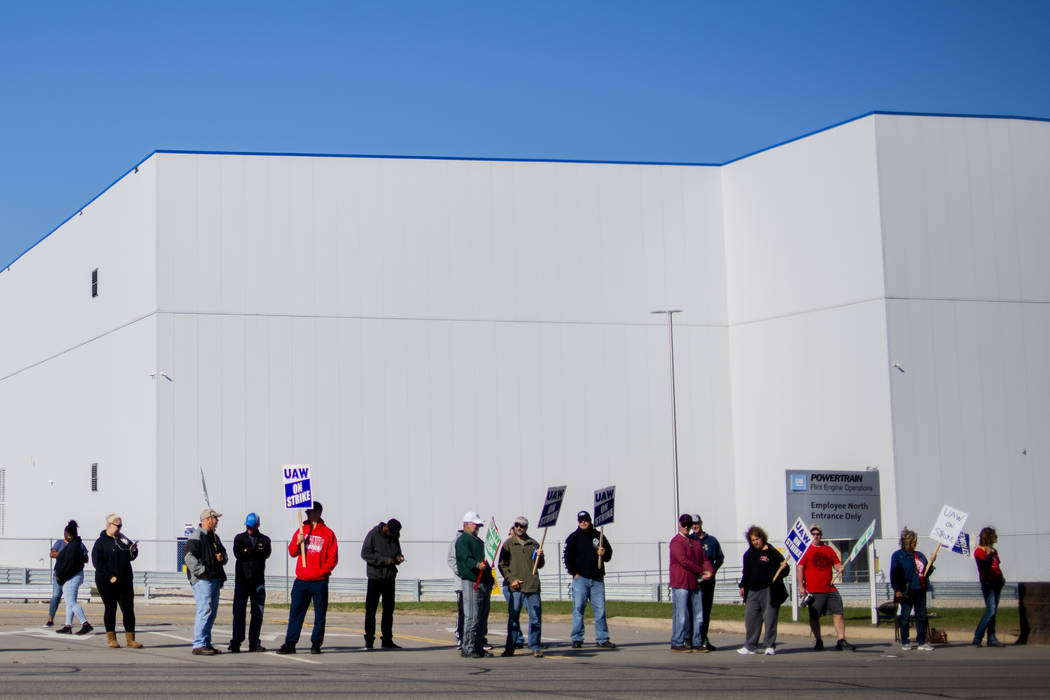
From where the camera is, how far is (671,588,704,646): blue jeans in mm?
19562

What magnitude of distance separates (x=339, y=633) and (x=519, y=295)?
2223cm

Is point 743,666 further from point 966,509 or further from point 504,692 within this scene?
point 966,509

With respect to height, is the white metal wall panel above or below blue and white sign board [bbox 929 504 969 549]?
above

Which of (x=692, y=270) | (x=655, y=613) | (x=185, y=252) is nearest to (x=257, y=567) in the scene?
(x=655, y=613)

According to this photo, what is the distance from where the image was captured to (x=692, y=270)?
46219 mm

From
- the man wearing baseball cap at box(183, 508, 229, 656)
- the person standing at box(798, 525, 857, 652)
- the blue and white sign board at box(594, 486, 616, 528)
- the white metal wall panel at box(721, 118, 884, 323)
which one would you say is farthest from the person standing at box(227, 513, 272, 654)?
the white metal wall panel at box(721, 118, 884, 323)

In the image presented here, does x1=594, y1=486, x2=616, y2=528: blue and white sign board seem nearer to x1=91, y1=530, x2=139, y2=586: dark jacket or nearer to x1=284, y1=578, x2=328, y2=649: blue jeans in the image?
x1=284, y1=578, x2=328, y2=649: blue jeans

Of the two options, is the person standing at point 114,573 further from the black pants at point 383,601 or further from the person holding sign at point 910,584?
the person holding sign at point 910,584

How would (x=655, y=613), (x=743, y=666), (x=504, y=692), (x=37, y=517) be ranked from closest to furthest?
(x=504, y=692) → (x=743, y=666) → (x=655, y=613) → (x=37, y=517)

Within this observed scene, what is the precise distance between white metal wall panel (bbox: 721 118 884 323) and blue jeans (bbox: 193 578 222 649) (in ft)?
89.4

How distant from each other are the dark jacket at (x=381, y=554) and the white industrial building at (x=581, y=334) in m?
20.9

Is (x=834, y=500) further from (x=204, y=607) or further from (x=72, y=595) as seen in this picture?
(x=72, y=595)

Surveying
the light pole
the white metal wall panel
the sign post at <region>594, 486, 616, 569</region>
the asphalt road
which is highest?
the white metal wall panel

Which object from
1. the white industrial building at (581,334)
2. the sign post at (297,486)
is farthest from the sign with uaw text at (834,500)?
the white industrial building at (581,334)
